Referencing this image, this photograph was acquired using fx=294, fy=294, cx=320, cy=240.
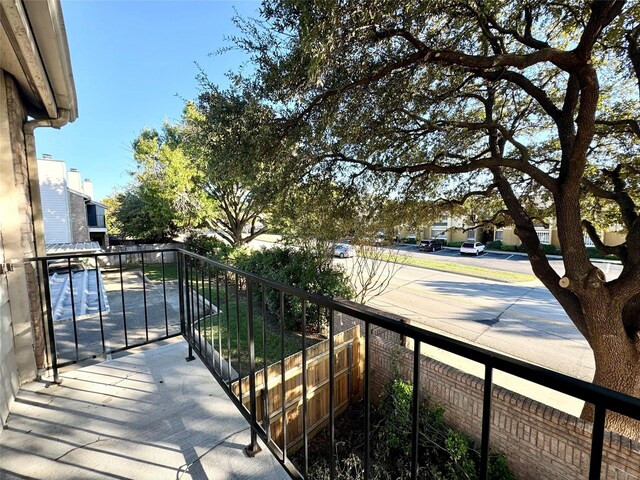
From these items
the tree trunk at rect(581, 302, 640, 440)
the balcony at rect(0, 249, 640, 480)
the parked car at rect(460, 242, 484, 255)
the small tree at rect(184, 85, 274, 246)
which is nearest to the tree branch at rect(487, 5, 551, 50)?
the small tree at rect(184, 85, 274, 246)

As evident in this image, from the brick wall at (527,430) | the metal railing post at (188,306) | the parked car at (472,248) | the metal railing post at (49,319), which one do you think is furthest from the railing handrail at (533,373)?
the parked car at (472,248)

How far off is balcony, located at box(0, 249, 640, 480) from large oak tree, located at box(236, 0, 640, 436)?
1.56m

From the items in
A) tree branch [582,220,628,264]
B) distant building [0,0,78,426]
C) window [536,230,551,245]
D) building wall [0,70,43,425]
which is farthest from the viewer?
window [536,230,551,245]

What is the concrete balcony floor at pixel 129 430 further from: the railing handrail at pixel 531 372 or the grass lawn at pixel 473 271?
the grass lawn at pixel 473 271

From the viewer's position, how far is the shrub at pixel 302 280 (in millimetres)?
5938

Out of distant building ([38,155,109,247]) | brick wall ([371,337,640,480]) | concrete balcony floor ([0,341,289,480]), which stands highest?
distant building ([38,155,109,247])

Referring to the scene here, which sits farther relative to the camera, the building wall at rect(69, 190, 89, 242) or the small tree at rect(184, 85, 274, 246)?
the building wall at rect(69, 190, 89, 242)

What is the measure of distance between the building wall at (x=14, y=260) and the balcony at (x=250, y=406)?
0.17 m

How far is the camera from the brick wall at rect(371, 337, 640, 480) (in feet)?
9.50

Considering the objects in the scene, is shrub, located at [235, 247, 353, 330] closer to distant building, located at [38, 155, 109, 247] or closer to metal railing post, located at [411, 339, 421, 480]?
metal railing post, located at [411, 339, 421, 480]

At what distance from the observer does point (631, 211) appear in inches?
154

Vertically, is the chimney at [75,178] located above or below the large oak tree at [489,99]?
above

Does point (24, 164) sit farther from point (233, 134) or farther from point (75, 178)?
point (75, 178)

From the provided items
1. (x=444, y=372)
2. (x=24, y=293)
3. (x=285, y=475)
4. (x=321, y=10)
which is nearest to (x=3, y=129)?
(x=24, y=293)
